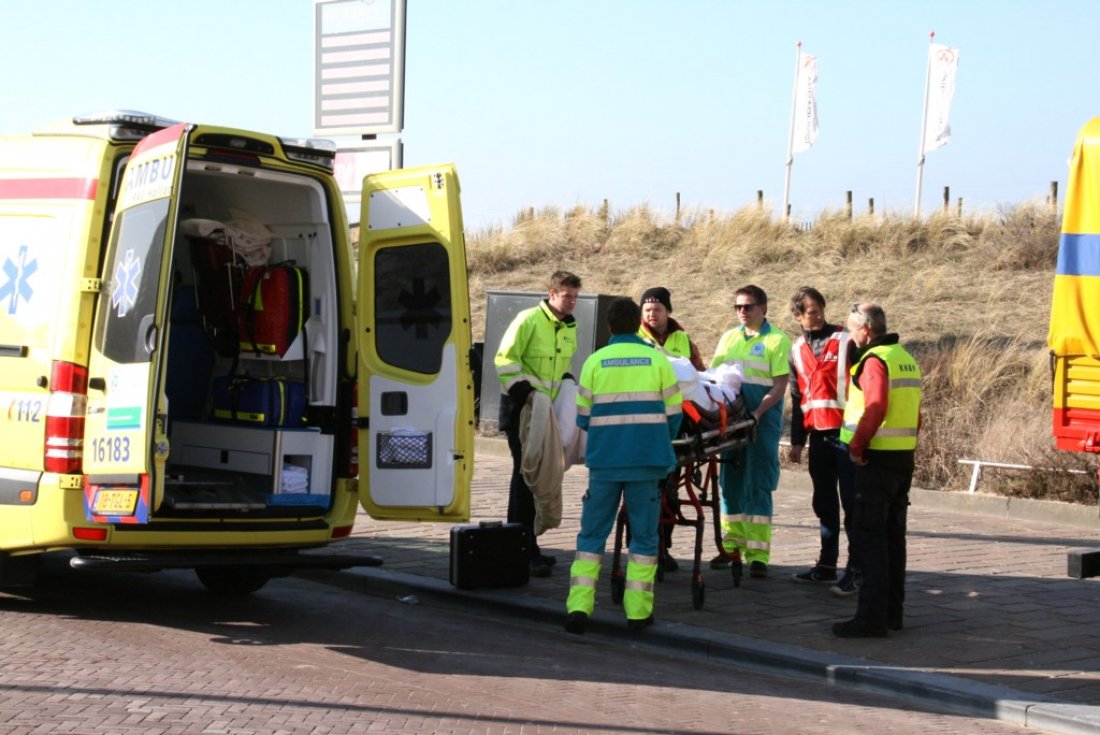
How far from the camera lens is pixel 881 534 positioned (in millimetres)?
8312

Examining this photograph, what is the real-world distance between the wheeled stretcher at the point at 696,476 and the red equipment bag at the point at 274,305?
2.32 m

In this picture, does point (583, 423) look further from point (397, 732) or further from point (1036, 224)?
point (1036, 224)

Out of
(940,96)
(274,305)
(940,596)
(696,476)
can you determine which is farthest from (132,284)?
(940,96)

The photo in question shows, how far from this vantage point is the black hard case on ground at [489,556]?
31.4ft

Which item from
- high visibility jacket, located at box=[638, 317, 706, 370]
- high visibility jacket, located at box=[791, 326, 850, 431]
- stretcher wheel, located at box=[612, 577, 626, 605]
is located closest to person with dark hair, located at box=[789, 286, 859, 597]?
high visibility jacket, located at box=[791, 326, 850, 431]

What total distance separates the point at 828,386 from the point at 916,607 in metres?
1.49

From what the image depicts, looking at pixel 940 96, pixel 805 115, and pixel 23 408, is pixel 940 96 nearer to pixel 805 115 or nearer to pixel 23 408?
pixel 805 115

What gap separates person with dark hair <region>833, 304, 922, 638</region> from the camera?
27.1 ft

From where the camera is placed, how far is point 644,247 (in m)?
29.1

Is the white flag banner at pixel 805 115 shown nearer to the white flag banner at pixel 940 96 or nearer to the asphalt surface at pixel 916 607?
the white flag banner at pixel 940 96

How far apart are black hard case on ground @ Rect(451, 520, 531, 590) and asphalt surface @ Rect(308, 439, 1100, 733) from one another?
0.10 metres

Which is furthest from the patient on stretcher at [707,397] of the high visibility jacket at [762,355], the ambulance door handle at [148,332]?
the ambulance door handle at [148,332]

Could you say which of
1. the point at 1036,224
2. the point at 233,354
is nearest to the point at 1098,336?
the point at 233,354

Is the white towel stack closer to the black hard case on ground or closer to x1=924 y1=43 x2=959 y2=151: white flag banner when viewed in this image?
the black hard case on ground
